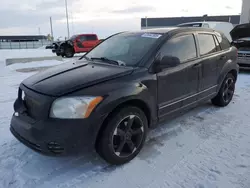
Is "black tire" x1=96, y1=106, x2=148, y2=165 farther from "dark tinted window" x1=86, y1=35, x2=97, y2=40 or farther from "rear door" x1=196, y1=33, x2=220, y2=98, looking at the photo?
"dark tinted window" x1=86, y1=35, x2=97, y2=40

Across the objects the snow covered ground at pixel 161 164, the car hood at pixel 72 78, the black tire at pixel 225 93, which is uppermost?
the car hood at pixel 72 78

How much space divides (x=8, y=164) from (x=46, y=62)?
28.1 ft

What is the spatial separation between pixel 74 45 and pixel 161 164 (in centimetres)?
1406

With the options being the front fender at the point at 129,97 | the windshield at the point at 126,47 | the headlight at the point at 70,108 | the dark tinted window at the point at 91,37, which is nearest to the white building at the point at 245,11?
the dark tinted window at the point at 91,37

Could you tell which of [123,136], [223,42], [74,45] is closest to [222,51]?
[223,42]

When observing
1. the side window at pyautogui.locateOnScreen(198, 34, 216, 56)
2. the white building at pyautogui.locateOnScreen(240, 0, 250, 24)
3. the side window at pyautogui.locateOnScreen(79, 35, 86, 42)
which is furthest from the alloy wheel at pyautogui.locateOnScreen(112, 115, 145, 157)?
the white building at pyautogui.locateOnScreen(240, 0, 250, 24)

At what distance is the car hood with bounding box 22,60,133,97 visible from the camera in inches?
95.7

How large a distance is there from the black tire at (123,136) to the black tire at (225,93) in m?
2.31

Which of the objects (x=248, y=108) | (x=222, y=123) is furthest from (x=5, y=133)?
(x=248, y=108)

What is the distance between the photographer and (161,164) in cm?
272

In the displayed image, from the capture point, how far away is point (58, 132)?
227 cm

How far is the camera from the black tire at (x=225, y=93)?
14.7 ft

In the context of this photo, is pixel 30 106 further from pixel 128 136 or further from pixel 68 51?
pixel 68 51

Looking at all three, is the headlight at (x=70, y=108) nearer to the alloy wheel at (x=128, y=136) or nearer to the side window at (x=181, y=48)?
the alloy wheel at (x=128, y=136)
